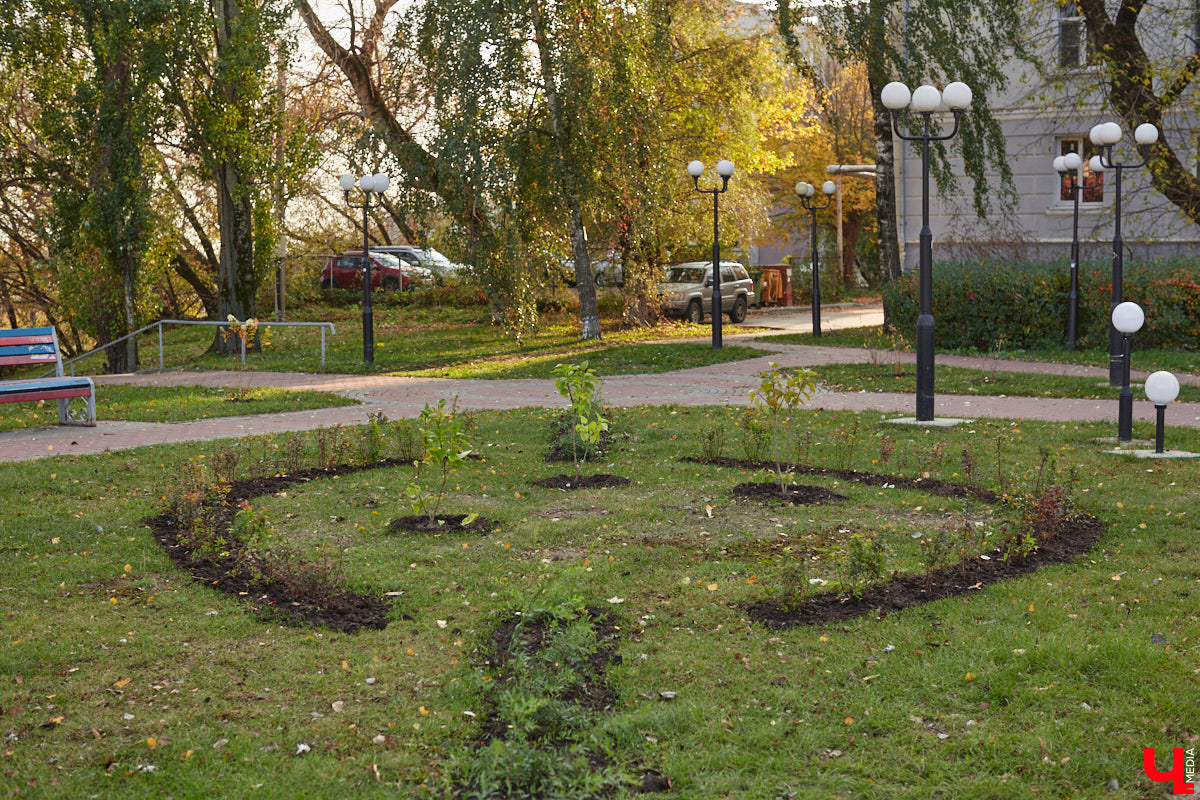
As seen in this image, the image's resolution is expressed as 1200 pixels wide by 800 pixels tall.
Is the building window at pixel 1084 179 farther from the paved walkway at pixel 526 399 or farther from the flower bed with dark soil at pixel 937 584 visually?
the flower bed with dark soil at pixel 937 584

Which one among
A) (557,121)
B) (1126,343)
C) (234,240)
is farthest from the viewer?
(234,240)

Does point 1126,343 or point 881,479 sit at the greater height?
point 1126,343

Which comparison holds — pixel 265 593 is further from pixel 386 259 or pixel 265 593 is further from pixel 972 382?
pixel 386 259

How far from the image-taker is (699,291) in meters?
27.8

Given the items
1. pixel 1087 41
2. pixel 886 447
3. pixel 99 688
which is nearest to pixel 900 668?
pixel 99 688

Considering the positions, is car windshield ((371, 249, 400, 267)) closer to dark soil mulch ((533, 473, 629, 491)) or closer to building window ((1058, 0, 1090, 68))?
building window ((1058, 0, 1090, 68))

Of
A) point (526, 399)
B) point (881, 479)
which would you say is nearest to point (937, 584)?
point (881, 479)

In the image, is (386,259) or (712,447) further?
(386,259)

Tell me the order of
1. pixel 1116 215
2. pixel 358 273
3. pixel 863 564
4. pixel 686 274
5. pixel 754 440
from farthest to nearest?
pixel 358 273 < pixel 686 274 < pixel 1116 215 < pixel 754 440 < pixel 863 564

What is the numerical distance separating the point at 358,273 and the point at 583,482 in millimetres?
25410

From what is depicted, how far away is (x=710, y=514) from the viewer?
7230 mm

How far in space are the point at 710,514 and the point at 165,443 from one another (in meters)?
5.92

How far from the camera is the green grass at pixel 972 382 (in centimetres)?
1297

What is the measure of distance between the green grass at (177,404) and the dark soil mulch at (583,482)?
5.83 m
